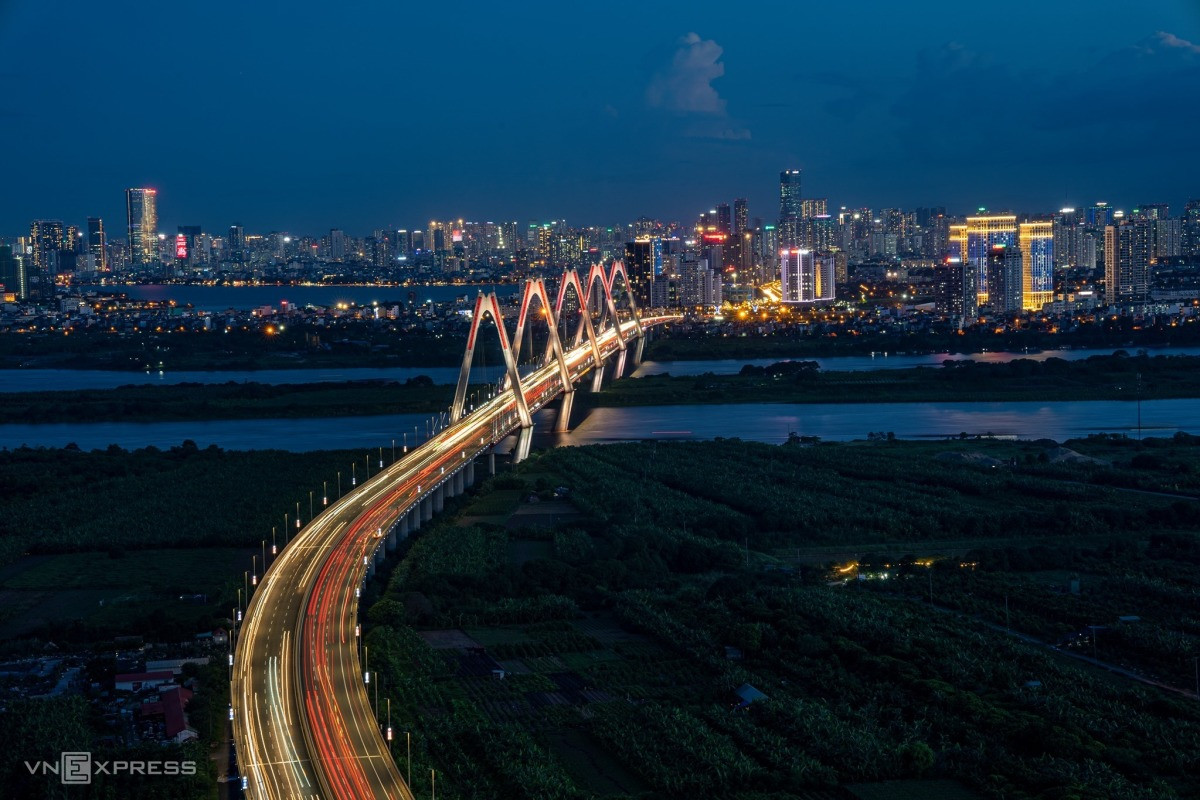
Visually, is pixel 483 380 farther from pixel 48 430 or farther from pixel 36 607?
pixel 36 607

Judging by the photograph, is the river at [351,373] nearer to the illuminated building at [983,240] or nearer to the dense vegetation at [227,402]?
the dense vegetation at [227,402]

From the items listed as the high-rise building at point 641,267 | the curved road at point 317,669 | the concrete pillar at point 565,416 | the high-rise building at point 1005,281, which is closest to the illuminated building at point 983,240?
the high-rise building at point 1005,281

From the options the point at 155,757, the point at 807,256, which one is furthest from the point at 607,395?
the point at 807,256

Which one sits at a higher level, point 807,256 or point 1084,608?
point 807,256

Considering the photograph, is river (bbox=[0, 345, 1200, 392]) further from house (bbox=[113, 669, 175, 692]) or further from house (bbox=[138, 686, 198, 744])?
house (bbox=[138, 686, 198, 744])

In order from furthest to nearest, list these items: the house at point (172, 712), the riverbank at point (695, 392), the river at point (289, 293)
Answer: the river at point (289, 293) → the riverbank at point (695, 392) → the house at point (172, 712)

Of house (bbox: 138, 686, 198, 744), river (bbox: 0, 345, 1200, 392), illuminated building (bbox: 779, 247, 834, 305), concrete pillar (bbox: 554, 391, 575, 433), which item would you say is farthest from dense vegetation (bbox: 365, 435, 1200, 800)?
illuminated building (bbox: 779, 247, 834, 305)

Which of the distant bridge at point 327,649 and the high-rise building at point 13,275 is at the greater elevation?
the high-rise building at point 13,275

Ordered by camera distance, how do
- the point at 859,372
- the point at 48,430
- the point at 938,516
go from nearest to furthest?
1. the point at 938,516
2. the point at 48,430
3. the point at 859,372
